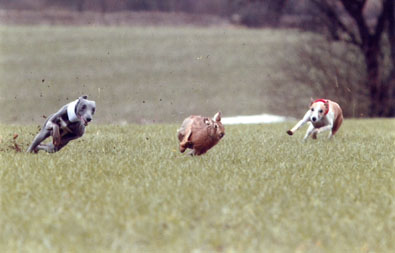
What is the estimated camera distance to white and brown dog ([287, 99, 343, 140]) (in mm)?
11227

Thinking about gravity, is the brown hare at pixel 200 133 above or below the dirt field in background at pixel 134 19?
above

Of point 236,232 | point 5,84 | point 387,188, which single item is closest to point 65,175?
point 236,232

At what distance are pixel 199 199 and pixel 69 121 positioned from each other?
317 cm

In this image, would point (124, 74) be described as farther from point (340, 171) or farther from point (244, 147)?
point (340, 171)

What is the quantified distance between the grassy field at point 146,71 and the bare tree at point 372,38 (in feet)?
5.21

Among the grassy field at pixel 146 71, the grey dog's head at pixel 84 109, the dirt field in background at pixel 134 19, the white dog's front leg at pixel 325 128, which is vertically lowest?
the grassy field at pixel 146 71

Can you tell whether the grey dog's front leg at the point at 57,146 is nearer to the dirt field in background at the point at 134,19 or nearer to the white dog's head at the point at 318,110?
the white dog's head at the point at 318,110

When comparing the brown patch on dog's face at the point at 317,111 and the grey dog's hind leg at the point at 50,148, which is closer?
the grey dog's hind leg at the point at 50,148

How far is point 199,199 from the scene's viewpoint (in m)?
6.42

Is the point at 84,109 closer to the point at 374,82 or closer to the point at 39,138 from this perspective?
the point at 39,138

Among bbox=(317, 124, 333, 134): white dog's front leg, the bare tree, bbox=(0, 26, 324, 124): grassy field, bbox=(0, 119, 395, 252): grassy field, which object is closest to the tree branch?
the bare tree

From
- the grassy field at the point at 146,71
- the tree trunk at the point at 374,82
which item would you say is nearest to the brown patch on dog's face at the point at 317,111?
the grassy field at the point at 146,71

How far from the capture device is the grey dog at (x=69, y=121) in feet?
28.7

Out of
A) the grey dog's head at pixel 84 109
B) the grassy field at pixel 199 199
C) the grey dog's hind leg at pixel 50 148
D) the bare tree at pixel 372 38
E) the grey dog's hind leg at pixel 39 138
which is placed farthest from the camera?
the bare tree at pixel 372 38
